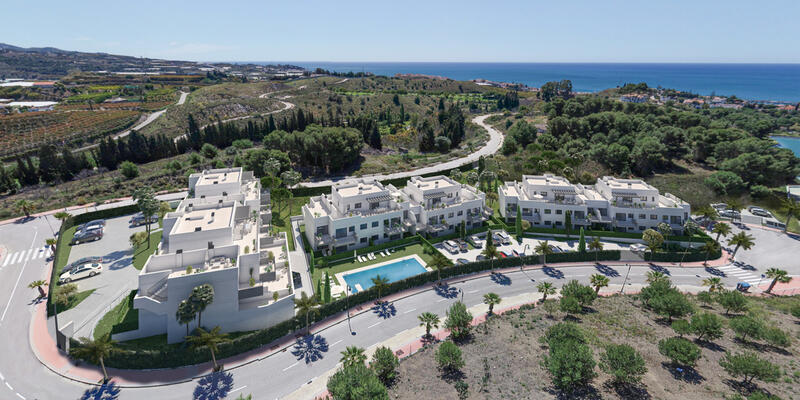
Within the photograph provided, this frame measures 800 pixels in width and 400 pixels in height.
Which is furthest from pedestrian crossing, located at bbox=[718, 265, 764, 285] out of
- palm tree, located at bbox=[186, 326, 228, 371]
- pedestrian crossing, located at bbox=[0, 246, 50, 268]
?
pedestrian crossing, located at bbox=[0, 246, 50, 268]

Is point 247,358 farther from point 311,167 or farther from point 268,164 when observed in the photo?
point 311,167

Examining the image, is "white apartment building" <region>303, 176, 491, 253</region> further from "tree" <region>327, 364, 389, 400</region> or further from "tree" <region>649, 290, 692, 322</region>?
"tree" <region>649, 290, 692, 322</region>

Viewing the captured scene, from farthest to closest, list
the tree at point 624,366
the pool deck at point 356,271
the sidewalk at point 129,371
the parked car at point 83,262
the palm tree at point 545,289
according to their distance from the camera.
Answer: the parked car at point 83,262 < the pool deck at point 356,271 < the palm tree at point 545,289 < the sidewalk at point 129,371 < the tree at point 624,366

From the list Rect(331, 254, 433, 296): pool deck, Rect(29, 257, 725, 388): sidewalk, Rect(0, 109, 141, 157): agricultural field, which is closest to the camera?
Rect(29, 257, 725, 388): sidewalk

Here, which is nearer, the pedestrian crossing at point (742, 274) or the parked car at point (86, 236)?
the pedestrian crossing at point (742, 274)

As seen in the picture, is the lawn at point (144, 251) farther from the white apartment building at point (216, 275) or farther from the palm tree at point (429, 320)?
the palm tree at point (429, 320)

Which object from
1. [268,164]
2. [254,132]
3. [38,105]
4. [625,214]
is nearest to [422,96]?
[254,132]

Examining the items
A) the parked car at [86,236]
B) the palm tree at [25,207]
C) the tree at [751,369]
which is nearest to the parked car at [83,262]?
the parked car at [86,236]
